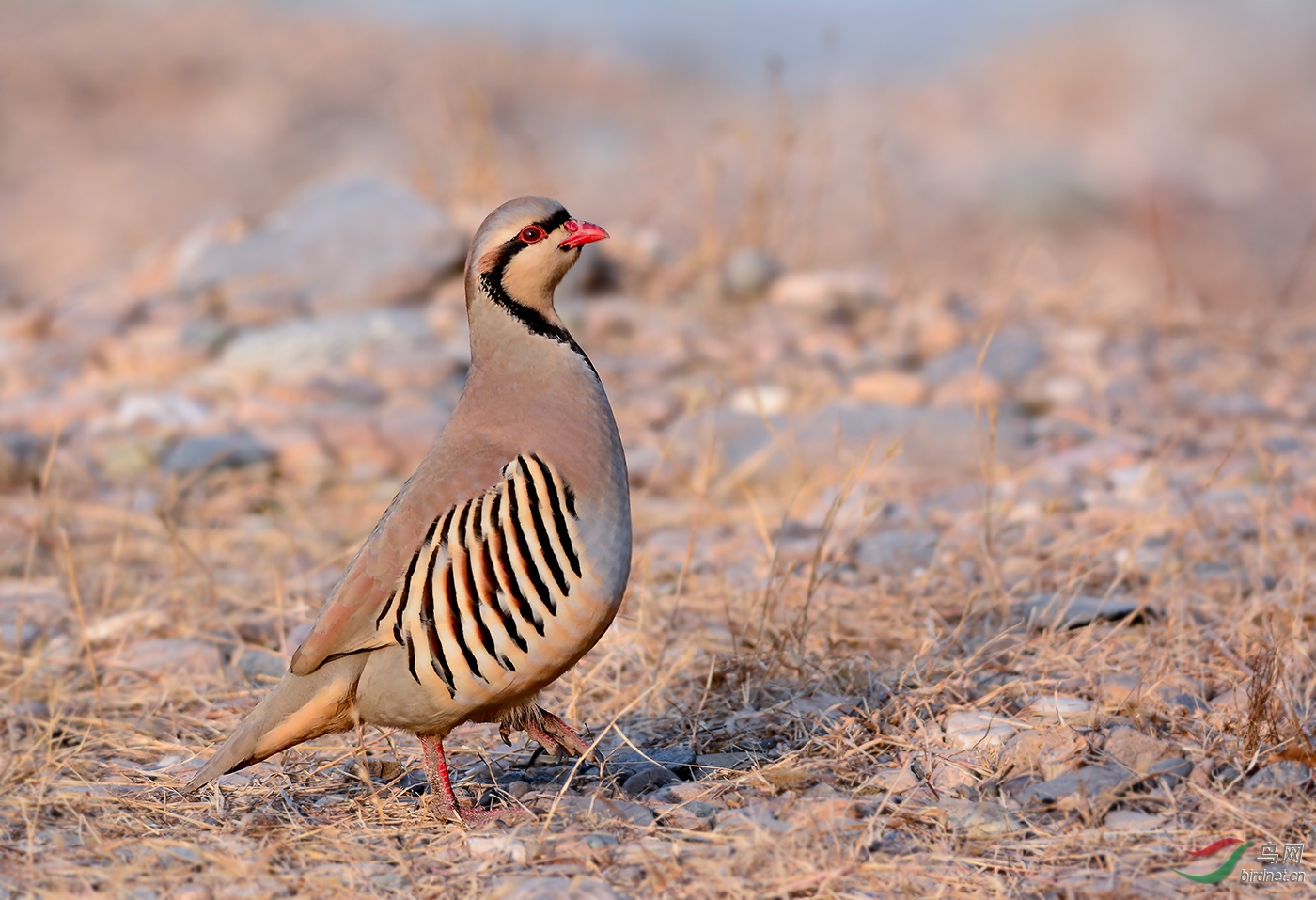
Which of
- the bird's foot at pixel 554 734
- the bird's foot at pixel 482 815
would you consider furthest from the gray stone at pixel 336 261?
the bird's foot at pixel 482 815

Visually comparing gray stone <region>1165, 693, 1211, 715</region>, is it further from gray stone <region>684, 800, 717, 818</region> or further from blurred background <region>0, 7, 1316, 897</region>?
gray stone <region>684, 800, 717, 818</region>

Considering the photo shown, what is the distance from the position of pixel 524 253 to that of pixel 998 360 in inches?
208

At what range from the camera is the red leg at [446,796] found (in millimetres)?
3229

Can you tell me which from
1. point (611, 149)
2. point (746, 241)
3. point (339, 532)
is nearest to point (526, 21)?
point (611, 149)

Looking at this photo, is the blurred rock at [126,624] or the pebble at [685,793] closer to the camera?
the pebble at [685,793]

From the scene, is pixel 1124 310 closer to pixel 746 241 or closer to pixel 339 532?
pixel 746 241

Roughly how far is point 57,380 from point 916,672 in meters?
6.43

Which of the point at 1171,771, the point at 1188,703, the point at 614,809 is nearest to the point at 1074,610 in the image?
the point at 1188,703

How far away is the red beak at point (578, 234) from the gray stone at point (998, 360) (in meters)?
4.65

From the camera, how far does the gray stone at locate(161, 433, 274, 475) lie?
668cm

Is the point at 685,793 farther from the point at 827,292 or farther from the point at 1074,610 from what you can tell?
the point at 827,292

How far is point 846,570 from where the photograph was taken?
17.2 ft

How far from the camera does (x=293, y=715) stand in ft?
10.6

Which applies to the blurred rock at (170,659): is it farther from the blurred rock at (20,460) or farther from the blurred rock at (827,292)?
the blurred rock at (827,292)
